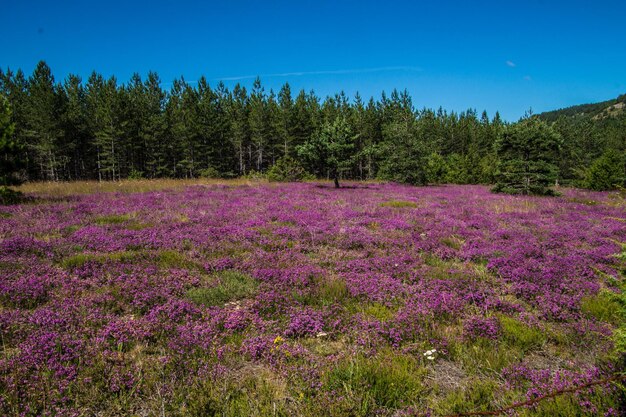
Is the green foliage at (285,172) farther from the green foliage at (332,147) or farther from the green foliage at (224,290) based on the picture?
the green foliage at (224,290)

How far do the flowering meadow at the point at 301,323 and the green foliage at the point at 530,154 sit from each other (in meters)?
17.4

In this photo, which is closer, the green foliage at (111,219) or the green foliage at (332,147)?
the green foliage at (111,219)

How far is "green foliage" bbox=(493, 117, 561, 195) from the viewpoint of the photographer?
79.1ft

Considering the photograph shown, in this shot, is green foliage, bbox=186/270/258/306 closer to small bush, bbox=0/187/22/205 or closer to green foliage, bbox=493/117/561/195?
small bush, bbox=0/187/22/205

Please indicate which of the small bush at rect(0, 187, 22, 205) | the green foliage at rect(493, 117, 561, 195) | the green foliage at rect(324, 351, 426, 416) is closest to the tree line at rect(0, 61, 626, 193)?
the green foliage at rect(493, 117, 561, 195)

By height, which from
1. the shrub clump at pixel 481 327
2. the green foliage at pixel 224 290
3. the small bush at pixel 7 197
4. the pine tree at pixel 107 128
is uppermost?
the pine tree at pixel 107 128

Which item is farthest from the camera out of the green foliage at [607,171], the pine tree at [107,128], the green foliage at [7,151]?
the pine tree at [107,128]

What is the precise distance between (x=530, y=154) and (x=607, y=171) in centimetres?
1287

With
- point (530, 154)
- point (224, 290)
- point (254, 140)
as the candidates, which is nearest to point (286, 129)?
point (254, 140)

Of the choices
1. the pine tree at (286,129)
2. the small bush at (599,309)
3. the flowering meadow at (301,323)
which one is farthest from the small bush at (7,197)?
the pine tree at (286,129)

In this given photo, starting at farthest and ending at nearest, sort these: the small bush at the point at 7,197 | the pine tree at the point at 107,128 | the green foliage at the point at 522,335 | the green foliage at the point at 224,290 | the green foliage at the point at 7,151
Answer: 1. the pine tree at the point at 107,128
2. the small bush at the point at 7,197
3. the green foliage at the point at 7,151
4. the green foliage at the point at 224,290
5. the green foliage at the point at 522,335

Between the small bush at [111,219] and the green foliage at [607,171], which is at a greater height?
the green foliage at [607,171]

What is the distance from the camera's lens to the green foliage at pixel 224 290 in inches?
233

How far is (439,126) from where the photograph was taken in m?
88.4
